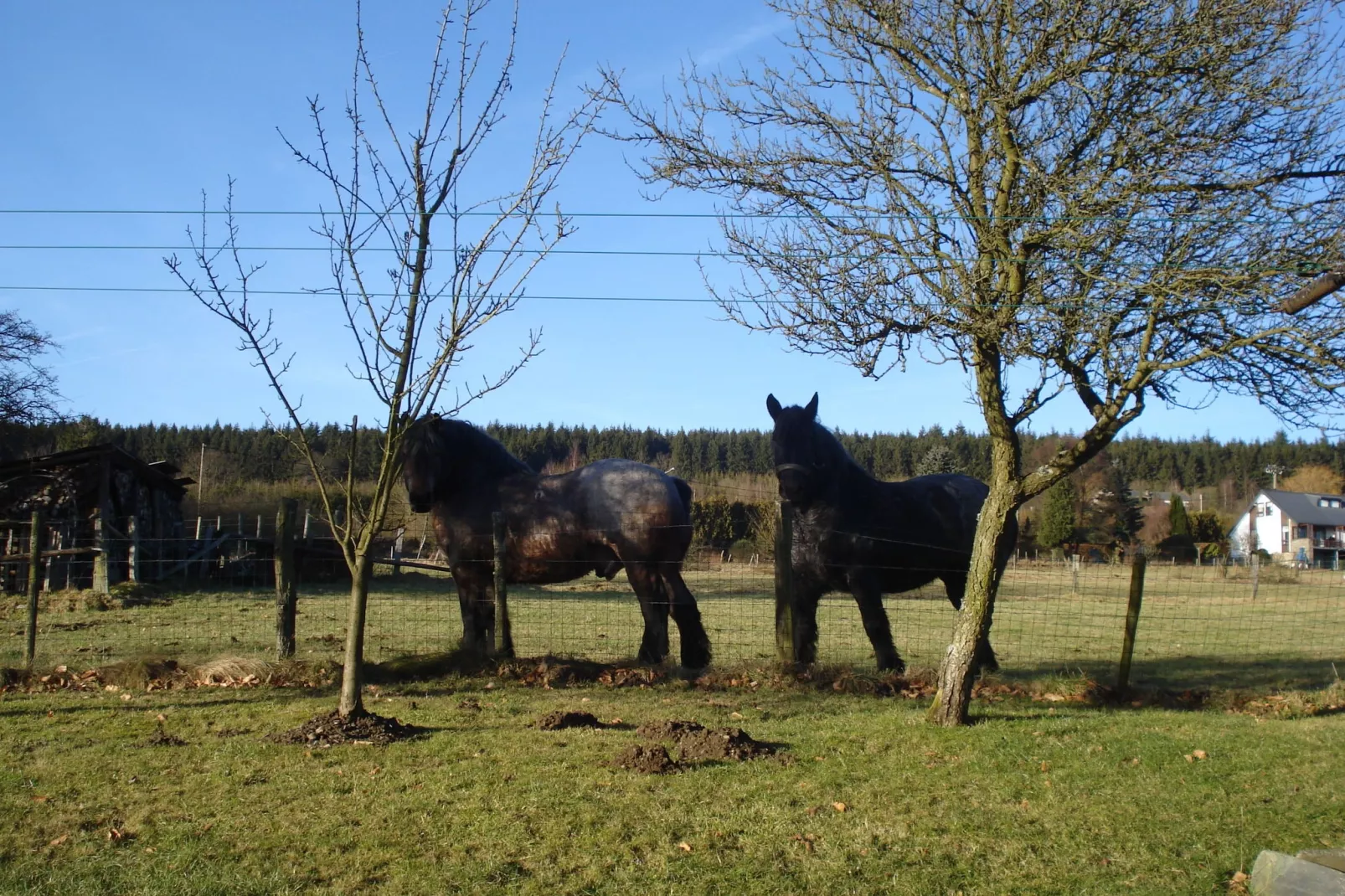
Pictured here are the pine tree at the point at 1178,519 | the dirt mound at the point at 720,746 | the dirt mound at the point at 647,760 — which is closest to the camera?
the dirt mound at the point at 647,760

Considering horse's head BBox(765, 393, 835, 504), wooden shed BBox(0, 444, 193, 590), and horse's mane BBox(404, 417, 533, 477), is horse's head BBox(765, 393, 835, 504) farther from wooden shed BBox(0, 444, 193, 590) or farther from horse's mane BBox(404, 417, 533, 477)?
wooden shed BBox(0, 444, 193, 590)

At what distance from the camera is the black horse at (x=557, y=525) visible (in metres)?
10.7

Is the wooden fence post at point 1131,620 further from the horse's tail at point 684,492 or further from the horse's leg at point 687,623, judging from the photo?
the horse's tail at point 684,492

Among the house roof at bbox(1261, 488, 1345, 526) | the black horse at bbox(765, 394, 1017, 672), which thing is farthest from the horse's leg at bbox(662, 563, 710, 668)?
the house roof at bbox(1261, 488, 1345, 526)

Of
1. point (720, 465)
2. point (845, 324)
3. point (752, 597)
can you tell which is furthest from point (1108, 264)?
point (720, 465)

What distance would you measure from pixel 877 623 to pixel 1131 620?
2.54 m

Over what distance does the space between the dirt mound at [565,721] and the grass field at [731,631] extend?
12.0ft

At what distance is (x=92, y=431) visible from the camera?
42656 mm

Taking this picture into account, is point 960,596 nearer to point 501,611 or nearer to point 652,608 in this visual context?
point 652,608

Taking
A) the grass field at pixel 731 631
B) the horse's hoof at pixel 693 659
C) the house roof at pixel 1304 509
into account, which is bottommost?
the grass field at pixel 731 631

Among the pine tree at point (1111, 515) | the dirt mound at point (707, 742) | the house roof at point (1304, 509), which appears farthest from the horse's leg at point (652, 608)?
the house roof at point (1304, 509)

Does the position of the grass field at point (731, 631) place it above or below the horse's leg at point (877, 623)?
below

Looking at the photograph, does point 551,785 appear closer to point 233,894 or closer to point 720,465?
point 233,894

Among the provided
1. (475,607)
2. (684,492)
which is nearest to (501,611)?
(475,607)
